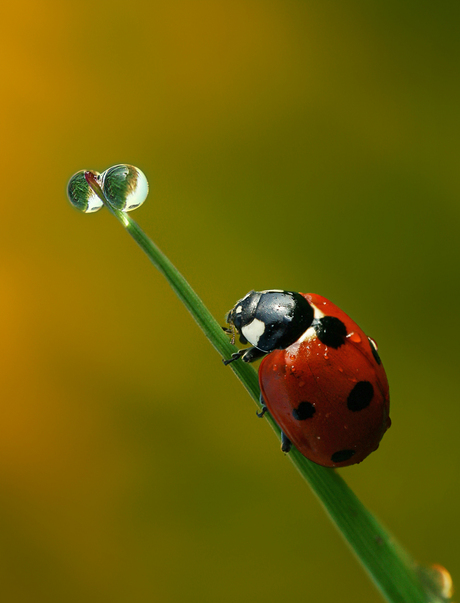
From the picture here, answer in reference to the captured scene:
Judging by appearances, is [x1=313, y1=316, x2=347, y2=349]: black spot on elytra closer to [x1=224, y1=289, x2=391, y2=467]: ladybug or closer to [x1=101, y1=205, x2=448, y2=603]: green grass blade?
[x1=224, y1=289, x2=391, y2=467]: ladybug

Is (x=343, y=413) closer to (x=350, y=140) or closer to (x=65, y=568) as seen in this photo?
(x=65, y=568)

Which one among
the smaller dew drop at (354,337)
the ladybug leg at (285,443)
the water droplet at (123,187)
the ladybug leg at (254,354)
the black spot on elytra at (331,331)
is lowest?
the ladybug leg at (285,443)

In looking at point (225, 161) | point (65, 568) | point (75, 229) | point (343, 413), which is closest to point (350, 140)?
point (225, 161)

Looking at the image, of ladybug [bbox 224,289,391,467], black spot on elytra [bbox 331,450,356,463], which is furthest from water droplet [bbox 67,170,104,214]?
black spot on elytra [bbox 331,450,356,463]

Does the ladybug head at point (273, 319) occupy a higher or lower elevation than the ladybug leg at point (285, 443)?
higher

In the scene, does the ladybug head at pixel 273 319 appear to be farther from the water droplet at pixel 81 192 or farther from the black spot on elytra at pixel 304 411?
the water droplet at pixel 81 192

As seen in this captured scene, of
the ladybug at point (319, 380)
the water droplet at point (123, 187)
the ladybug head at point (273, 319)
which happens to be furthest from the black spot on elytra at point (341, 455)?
the water droplet at point (123, 187)
